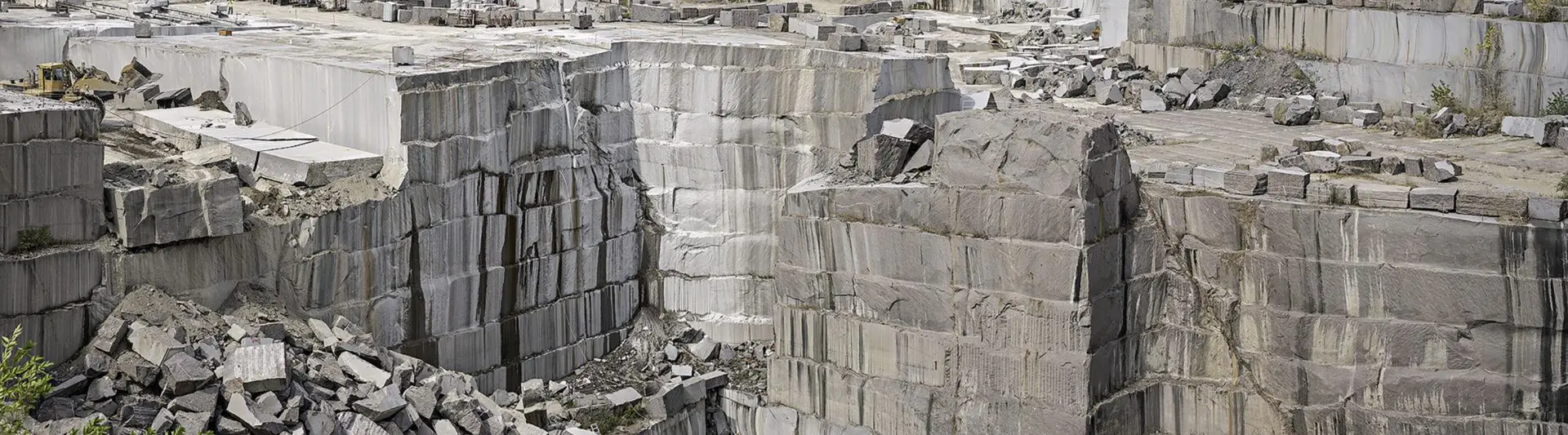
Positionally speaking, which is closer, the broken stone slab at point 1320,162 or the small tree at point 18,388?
the small tree at point 18,388

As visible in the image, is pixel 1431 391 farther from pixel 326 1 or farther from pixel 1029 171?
pixel 326 1

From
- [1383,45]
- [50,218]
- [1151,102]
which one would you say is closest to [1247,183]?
[1383,45]

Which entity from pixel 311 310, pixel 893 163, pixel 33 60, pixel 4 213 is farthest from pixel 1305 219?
pixel 33 60

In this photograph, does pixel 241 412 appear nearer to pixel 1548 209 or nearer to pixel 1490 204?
pixel 1490 204

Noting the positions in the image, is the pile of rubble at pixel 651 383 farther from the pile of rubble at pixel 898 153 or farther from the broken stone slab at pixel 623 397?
the pile of rubble at pixel 898 153

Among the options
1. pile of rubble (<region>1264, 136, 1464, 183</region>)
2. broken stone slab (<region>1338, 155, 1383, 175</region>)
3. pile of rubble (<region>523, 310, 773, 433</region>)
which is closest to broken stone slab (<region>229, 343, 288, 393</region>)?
pile of rubble (<region>523, 310, 773, 433</region>)

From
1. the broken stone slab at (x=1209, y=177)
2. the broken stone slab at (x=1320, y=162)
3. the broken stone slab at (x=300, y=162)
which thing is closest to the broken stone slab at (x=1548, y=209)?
the broken stone slab at (x=1320, y=162)

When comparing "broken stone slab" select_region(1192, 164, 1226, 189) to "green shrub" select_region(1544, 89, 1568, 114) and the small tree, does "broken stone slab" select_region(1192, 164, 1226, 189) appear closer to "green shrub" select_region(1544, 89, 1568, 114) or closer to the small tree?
"green shrub" select_region(1544, 89, 1568, 114)

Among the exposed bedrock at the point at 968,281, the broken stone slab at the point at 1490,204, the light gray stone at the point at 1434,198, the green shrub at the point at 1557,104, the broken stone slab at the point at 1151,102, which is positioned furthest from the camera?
the broken stone slab at the point at 1151,102
